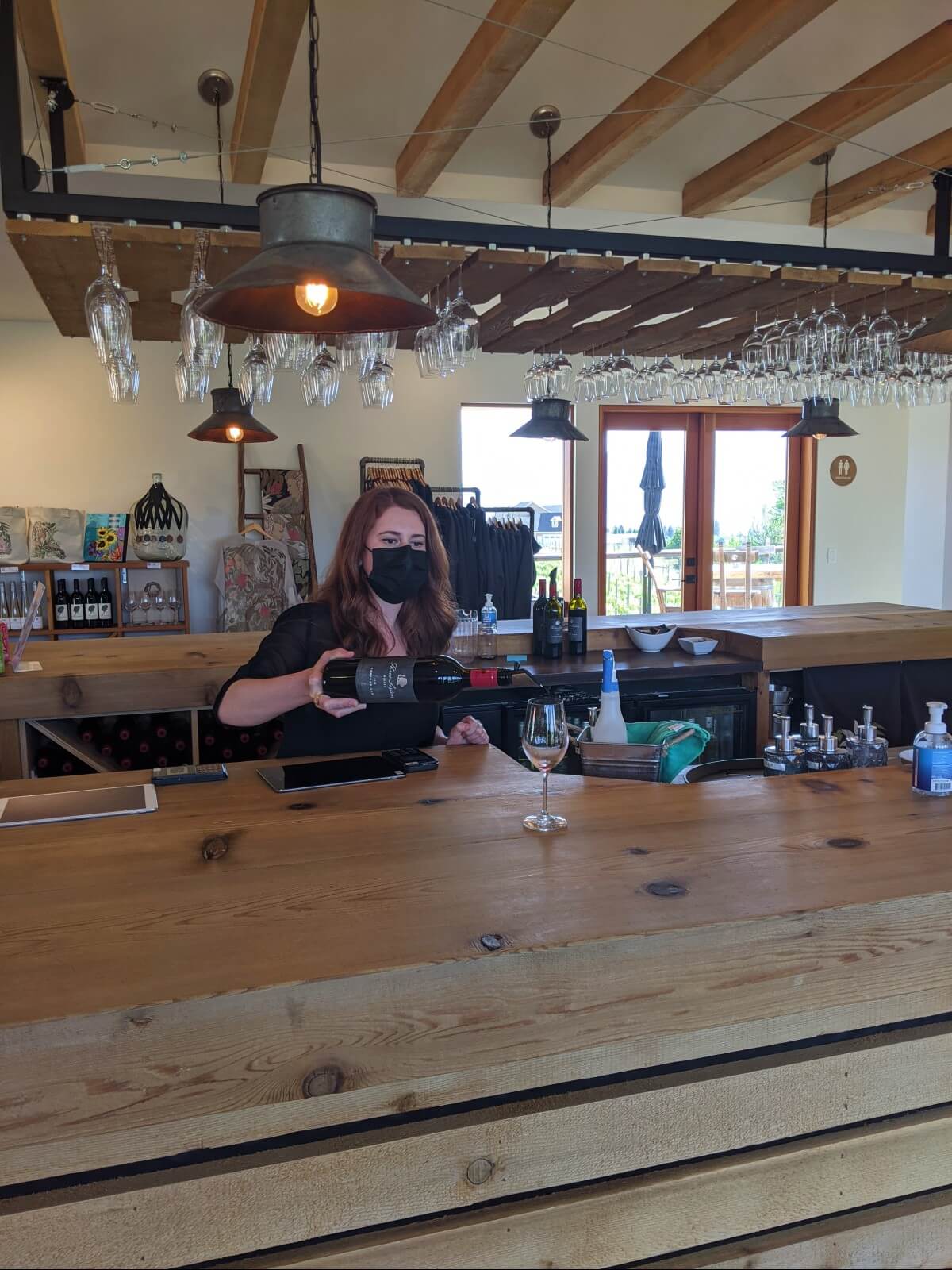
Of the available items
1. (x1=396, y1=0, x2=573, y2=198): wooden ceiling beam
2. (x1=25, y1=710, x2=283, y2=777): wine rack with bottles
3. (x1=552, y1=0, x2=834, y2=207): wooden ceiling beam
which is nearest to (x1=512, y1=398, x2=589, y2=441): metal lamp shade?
(x1=552, y1=0, x2=834, y2=207): wooden ceiling beam

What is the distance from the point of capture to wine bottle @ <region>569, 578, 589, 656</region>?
4234mm

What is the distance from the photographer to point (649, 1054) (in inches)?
52.0

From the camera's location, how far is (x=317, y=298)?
5.66 feet

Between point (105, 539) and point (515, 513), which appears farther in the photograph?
point (515, 513)

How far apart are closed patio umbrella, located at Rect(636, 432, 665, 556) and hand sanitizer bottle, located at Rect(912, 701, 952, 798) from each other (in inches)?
240

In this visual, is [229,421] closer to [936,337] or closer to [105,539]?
[105,539]

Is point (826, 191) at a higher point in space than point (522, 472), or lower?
higher

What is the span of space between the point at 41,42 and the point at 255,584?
4046 millimetres

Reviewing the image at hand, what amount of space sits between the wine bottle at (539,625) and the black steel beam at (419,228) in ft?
5.09

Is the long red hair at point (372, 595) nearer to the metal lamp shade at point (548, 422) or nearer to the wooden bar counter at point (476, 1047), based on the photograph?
the wooden bar counter at point (476, 1047)

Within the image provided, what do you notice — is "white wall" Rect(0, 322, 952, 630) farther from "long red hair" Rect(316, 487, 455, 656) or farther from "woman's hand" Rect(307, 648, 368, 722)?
"woman's hand" Rect(307, 648, 368, 722)

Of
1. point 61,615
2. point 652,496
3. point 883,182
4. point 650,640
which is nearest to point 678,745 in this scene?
point 650,640

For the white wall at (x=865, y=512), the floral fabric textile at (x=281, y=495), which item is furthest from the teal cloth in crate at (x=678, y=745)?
the white wall at (x=865, y=512)

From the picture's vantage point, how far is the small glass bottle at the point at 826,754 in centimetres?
236
